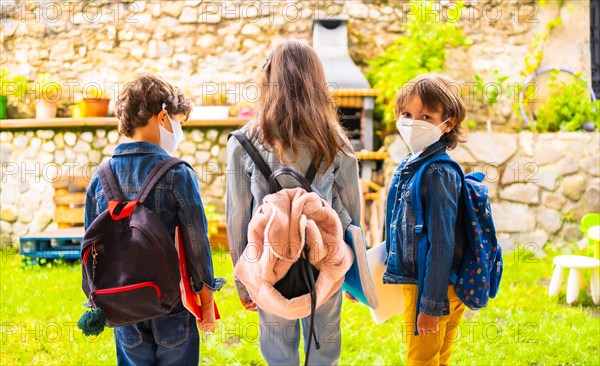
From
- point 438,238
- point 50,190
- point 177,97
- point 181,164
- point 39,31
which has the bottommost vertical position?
point 50,190

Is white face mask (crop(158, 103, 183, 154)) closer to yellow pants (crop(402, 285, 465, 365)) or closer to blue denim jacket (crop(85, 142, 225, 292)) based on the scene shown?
blue denim jacket (crop(85, 142, 225, 292))

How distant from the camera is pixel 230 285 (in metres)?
4.76

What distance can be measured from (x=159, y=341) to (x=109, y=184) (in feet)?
1.91

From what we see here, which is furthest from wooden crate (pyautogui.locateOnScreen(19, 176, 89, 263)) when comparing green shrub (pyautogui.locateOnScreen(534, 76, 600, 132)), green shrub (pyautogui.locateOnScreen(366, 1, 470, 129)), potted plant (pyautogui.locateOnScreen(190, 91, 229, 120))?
green shrub (pyautogui.locateOnScreen(534, 76, 600, 132))

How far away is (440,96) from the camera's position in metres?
2.21

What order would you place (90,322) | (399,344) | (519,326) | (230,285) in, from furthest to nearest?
(230,285), (519,326), (399,344), (90,322)

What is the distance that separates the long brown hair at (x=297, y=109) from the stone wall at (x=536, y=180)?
13.0ft

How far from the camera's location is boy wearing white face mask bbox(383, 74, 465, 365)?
207 cm

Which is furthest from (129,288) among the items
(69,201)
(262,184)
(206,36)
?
(206,36)

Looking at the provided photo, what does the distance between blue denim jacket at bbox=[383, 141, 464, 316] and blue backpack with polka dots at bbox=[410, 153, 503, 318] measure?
24 millimetres

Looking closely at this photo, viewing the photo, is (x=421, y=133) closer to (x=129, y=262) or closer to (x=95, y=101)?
(x=129, y=262)

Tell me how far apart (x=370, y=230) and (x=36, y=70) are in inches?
166

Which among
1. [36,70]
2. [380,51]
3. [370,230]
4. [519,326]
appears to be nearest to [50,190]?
[36,70]

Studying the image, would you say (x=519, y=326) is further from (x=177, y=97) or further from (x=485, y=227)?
(x=177, y=97)
